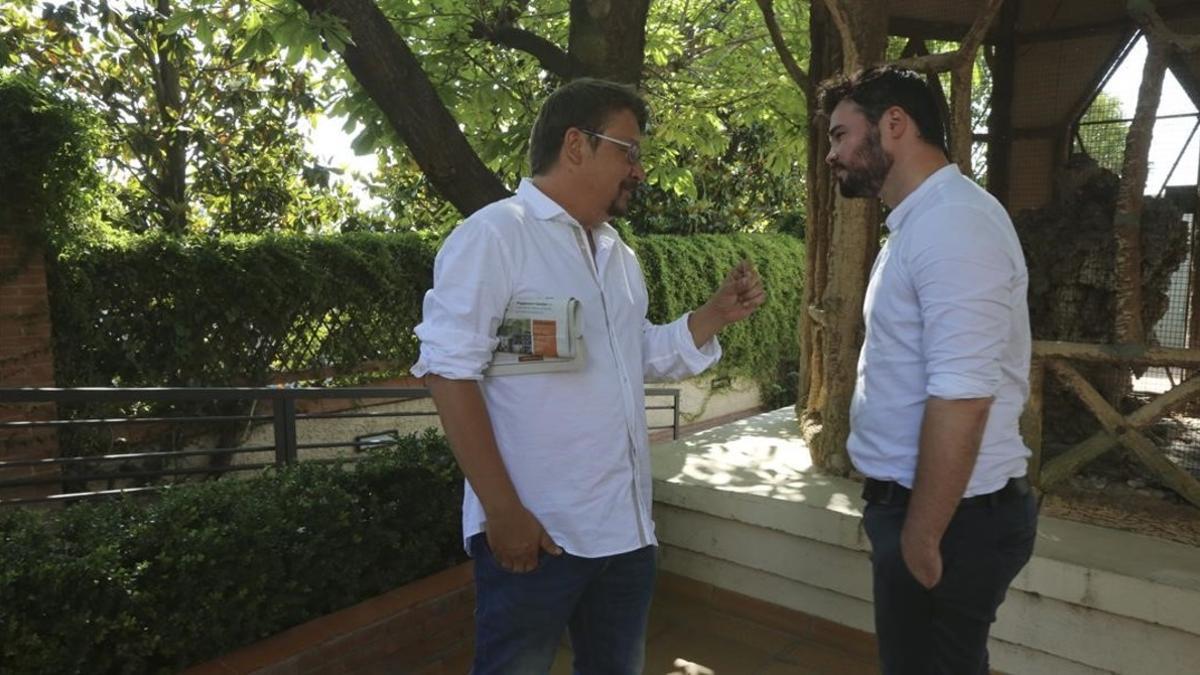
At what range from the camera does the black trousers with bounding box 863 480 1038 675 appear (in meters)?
1.65

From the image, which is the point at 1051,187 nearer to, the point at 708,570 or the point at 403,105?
the point at 708,570

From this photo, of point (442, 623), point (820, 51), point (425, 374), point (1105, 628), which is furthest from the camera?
point (820, 51)

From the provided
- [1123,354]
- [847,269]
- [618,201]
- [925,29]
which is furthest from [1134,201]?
[925,29]

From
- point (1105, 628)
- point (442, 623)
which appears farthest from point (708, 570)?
point (1105, 628)

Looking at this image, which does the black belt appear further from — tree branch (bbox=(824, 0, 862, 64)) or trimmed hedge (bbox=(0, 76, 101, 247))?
trimmed hedge (bbox=(0, 76, 101, 247))

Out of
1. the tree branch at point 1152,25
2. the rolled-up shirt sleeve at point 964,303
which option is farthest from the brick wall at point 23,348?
the tree branch at point 1152,25

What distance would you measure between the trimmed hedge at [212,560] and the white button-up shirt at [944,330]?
2.13 meters

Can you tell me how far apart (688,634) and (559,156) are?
2237mm

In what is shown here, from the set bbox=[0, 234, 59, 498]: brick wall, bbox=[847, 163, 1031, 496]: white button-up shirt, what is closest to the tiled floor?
bbox=[847, 163, 1031, 496]: white button-up shirt

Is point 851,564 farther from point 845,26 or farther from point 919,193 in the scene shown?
point 845,26

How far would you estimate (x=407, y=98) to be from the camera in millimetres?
3539

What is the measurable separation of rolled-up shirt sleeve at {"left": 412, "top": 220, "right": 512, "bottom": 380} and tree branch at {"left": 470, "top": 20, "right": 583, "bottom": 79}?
2.62 meters

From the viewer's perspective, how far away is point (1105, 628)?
2.58 m

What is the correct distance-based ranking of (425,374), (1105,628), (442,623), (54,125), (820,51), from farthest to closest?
1. (54,125)
2. (820,51)
3. (442,623)
4. (1105,628)
5. (425,374)
